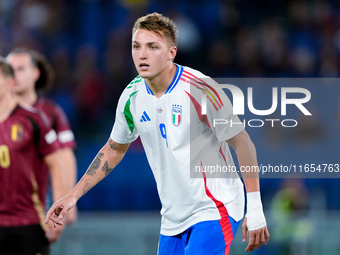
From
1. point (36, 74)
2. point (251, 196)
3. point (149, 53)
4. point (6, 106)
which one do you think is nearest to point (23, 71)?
point (36, 74)

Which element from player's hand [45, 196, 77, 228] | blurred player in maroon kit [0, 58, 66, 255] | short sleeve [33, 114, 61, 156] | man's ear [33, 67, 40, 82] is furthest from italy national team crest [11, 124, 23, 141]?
player's hand [45, 196, 77, 228]

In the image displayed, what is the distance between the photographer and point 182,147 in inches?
146

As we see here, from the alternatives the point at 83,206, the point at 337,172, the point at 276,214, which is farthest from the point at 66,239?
the point at 337,172

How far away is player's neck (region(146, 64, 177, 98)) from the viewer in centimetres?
375

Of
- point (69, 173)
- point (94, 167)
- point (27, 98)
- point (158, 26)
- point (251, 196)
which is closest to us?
point (251, 196)

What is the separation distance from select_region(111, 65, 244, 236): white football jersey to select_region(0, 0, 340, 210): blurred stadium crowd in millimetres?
4433

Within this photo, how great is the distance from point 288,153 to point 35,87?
3.86 metres

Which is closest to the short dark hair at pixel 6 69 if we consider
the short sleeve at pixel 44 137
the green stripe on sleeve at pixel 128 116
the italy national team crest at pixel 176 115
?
the short sleeve at pixel 44 137

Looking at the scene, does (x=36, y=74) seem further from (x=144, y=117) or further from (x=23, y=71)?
(x=144, y=117)

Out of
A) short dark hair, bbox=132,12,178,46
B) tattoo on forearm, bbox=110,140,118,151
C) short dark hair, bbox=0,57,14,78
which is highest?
short dark hair, bbox=132,12,178,46

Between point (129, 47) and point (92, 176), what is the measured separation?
673 centimetres

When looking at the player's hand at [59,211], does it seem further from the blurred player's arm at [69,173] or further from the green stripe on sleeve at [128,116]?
the blurred player's arm at [69,173]

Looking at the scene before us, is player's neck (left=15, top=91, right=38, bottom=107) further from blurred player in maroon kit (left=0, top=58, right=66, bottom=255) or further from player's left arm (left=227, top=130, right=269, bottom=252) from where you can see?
player's left arm (left=227, top=130, right=269, bottom=252)

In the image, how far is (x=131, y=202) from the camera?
8.24 meters
